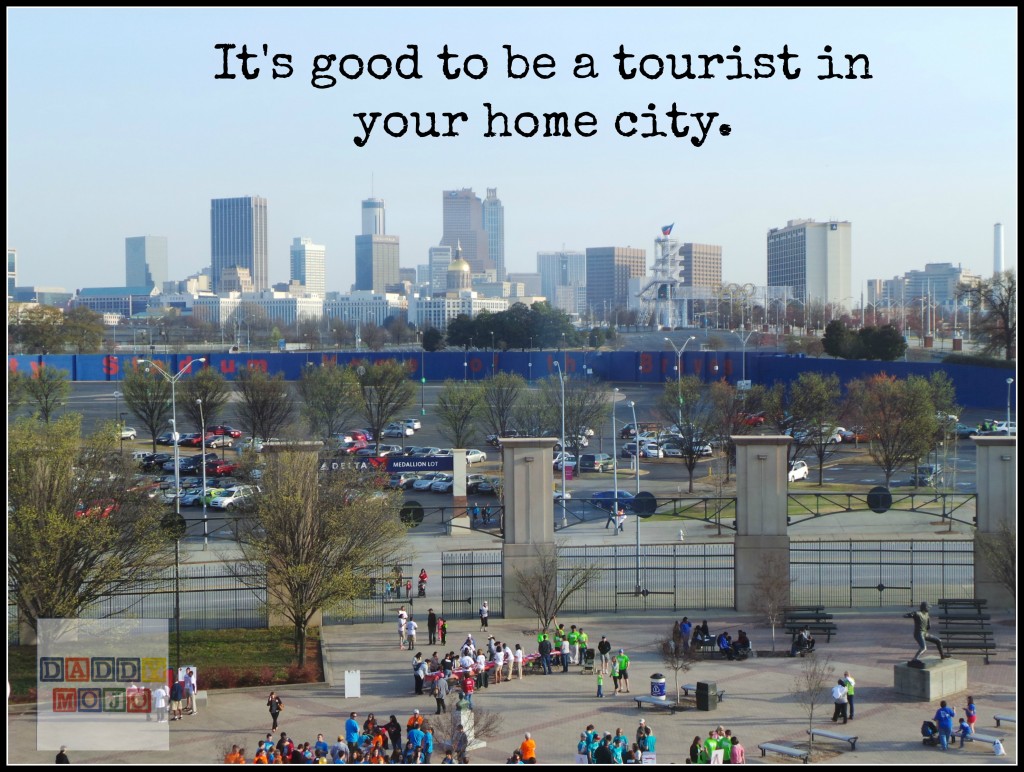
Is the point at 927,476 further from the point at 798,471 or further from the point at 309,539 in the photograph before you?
the point at 309,539

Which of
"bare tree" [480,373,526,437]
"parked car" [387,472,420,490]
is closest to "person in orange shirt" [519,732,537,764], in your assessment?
"parked car" [387,472,420,490]

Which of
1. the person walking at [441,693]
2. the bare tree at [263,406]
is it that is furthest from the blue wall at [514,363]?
the person walking at [441,693]

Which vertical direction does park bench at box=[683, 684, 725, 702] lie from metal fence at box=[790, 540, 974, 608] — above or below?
below

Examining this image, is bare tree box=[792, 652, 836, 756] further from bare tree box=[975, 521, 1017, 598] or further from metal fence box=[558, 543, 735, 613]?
bare tree box=[975, 521, 1017, 598]

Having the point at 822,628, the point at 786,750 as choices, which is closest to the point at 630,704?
the point at 786,750

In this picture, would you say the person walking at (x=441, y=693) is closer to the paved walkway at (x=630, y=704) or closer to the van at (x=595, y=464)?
the paved walkway at (x=630, y=704)

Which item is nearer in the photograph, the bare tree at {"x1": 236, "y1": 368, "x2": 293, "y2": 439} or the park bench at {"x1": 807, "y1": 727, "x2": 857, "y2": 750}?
the park bench at {"x1": 807, "y1": 727, "x2": 857, "y2": 750}
